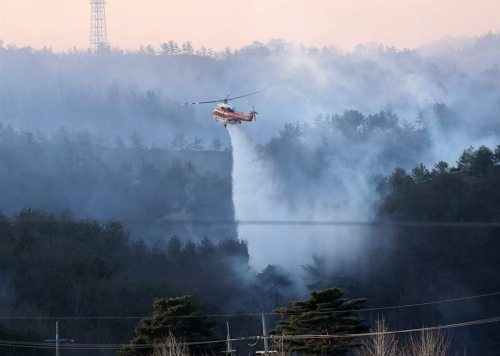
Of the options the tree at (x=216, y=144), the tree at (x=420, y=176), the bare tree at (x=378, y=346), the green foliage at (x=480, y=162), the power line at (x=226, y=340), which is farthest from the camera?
the tree at (x=216, y=144)

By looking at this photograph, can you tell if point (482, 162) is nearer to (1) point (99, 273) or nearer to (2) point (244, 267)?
(2) point (244, 267)

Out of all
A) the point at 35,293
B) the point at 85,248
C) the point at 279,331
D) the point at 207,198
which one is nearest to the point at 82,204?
the point at 207,198

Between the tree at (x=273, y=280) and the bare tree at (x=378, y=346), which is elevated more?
the tree at (x=273, y=280)

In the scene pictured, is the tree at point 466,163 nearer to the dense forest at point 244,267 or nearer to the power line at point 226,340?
the dense forest at point 244,267

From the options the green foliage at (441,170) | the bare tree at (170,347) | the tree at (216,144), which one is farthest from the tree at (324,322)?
the tree at (216,144)

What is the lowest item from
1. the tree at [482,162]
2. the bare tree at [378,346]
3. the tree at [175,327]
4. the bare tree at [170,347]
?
the bare tree at [378,346]

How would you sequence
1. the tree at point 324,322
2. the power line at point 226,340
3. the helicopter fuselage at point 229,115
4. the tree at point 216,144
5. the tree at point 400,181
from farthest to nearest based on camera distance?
the tree at point 216,144 < the tree at point 400,181 < the helicopter fuselage at point 229,115 < the tree at point 324,322 < the power line at point 226,340

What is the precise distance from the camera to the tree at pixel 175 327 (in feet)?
152

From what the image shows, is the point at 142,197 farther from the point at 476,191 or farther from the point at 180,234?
the point at 476,191

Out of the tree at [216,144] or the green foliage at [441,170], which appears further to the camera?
the tree at [216,144]

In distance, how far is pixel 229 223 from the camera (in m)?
112

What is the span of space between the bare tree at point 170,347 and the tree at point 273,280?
1299 inches

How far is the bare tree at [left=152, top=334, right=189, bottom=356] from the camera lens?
1711 inches

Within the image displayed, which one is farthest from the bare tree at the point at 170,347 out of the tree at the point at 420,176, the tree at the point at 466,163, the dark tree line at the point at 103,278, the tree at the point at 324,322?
the tree at the point at 466,163
